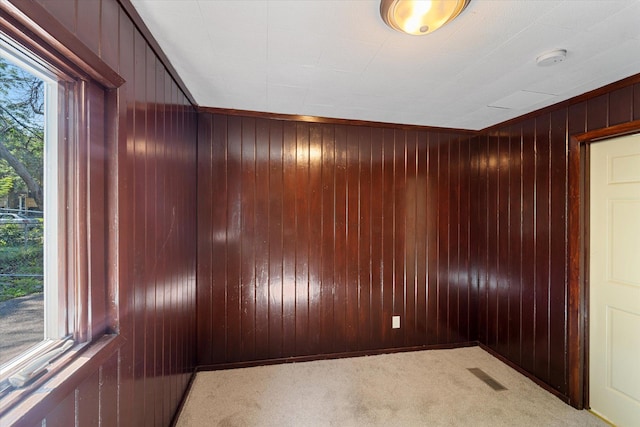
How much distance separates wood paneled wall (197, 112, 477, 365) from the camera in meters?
2.44

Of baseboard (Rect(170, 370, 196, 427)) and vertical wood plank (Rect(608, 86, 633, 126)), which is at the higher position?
vertical wood plank (Rect(608, 86, 633, 126))

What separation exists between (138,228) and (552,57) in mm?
2389

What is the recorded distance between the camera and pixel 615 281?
6.24 ft

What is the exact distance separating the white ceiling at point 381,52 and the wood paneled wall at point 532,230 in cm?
23

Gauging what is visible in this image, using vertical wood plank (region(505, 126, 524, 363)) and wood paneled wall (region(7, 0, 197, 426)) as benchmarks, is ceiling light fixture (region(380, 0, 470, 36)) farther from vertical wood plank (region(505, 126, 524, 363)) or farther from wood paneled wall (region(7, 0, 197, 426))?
vertical wood plank (region(505, 126, 524, 363))

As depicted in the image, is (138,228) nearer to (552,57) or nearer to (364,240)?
(364,240)

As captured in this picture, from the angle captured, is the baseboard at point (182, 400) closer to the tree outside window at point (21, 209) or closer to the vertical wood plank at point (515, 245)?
the tree outside window at point (21, 209)

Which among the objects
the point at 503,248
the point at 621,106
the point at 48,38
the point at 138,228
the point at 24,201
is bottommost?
the point at 503,248

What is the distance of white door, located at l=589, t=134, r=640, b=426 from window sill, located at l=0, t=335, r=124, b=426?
3.02 metres

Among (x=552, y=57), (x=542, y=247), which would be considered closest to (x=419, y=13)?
(x=552, y=57)

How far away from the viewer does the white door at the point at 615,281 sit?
5.90ft

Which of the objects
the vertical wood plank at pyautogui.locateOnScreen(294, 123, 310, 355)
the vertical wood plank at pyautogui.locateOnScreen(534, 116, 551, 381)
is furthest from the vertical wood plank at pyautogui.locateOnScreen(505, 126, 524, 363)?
the vertical wood plank at pyautogui.locateOnScreen(294, 123, 310, 355)

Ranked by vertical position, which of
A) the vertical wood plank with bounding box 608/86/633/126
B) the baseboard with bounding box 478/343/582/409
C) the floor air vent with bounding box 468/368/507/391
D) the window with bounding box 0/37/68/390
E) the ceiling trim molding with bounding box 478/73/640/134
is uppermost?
the ceiling trim molding with bounding box 478/73/640/134

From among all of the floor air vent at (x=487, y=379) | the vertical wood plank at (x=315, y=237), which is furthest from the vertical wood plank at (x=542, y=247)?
the vertical wood plank at (x=315, y=237)
